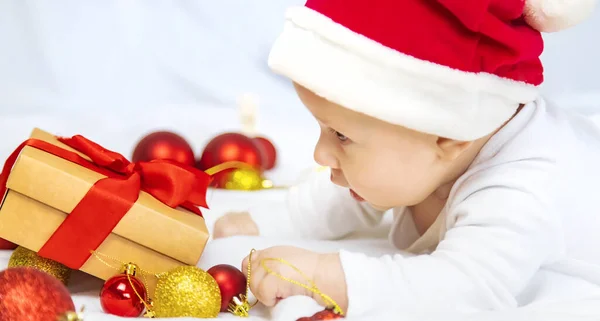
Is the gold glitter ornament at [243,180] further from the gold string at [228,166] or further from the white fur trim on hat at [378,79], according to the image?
the white fur trim on hat at [378,79]

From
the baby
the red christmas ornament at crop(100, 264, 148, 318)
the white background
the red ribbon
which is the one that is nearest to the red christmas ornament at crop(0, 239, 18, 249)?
the red ribbon

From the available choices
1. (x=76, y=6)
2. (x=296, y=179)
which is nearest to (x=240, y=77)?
(x=76, y=6)

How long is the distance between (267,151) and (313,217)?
15.0 inches

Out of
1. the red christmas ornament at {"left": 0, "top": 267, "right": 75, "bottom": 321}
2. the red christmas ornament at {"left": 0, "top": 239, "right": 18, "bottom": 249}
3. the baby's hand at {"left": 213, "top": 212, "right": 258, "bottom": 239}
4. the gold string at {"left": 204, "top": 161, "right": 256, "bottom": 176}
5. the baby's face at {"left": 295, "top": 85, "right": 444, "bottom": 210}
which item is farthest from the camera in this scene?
the gold string at {"left": 204, "top": 161, "right": 256, "bottom": 176}

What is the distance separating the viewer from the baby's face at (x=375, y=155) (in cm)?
108

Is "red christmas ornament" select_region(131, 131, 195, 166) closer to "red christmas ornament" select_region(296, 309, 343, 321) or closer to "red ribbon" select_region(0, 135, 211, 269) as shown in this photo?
"red ribbon" select_region(0, 135, 211, 269)

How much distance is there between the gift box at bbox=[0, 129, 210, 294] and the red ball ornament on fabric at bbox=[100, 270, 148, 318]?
56 mm

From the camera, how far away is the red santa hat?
1012 mm

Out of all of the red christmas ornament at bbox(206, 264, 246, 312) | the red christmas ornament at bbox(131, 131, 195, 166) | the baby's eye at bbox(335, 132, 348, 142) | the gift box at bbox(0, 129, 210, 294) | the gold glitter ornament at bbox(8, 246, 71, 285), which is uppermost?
the baby's eye at bbox(335, 132, 348, 142)

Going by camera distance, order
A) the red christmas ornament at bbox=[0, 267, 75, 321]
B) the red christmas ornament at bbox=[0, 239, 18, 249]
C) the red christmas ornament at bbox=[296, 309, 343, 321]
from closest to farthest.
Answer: the red christmas ornament at bbox=[0, 267, 75, 321] → the red christmas ornament at bbox=[296, 309, 343, 321] → the red christmas ornament at bbox=[0, 239, 18, 249]

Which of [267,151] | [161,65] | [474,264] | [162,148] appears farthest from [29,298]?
[161,65]

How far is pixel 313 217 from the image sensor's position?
1.42 metres

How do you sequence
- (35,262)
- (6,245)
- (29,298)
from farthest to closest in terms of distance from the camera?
1. (6,245)
2. (35,262)
3. (29,298)

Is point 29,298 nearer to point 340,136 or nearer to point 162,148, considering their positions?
point 340,136
